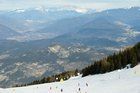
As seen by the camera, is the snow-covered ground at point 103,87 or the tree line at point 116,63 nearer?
the snow-covered ground at point 103,87

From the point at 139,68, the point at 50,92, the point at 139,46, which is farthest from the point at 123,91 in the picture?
the point at 139,46

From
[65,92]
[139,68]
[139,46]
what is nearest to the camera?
[65,92]

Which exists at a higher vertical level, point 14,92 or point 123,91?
point 123,91

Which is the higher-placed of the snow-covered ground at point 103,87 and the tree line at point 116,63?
the snow-covered ground at point 103,87

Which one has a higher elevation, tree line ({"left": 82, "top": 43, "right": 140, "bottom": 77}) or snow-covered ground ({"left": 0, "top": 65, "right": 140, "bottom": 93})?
snow-covered ground ({"left": 0, "top": 65, "right": 140, "bottom": 93})

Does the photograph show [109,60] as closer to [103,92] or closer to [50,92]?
[50,92]

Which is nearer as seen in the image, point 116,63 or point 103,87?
point 103,87

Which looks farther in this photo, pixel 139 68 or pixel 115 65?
pixel 115 65

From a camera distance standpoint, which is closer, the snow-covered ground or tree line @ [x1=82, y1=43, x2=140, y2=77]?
the snow-covered ground

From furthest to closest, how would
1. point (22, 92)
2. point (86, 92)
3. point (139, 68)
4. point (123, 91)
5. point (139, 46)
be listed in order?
point (139, 46)
point (139, 68)
point (22, 92)
point (86, 92)
point (123, 91)

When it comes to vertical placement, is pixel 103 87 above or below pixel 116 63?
above

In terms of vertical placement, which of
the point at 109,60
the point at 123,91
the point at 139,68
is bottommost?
the point at 109,60
